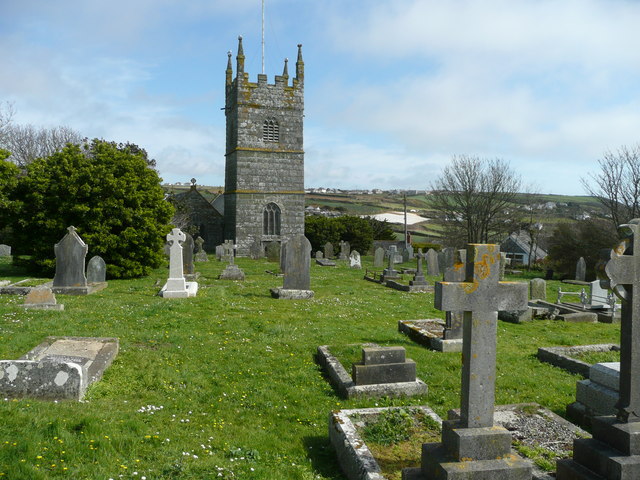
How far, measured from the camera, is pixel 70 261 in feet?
46.0

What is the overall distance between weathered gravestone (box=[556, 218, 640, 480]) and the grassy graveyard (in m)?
2.22

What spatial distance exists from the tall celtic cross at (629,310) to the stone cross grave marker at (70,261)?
13.5 metres

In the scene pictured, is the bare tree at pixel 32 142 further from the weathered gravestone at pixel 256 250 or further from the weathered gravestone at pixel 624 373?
the weathered gravestone at pixel 624 373

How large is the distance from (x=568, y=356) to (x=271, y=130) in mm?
31213

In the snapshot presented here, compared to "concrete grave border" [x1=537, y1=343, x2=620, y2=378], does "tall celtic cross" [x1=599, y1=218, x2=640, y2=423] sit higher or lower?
higher

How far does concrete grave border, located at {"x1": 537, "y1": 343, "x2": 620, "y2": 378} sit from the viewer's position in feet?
25.5

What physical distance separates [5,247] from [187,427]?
2819 centimetres

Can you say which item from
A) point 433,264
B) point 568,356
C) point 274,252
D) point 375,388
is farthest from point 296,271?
point 274,252

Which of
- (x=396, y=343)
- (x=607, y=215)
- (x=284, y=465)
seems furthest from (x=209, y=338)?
(x=607, y=215)

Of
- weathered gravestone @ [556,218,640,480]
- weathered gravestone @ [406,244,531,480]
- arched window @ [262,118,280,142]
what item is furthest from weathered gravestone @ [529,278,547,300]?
arched window @ [262,118,280,142]

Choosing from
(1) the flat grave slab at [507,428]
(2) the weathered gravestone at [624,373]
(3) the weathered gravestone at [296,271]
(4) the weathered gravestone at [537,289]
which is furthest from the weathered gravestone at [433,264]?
(2) the weathered gravestone at [624,373]

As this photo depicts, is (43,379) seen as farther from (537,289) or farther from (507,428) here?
(537,289)

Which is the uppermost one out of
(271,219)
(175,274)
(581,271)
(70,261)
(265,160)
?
(265,160)

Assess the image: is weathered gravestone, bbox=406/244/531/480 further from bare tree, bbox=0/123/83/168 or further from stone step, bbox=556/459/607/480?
bare tree, bbox=0/123/83/168
